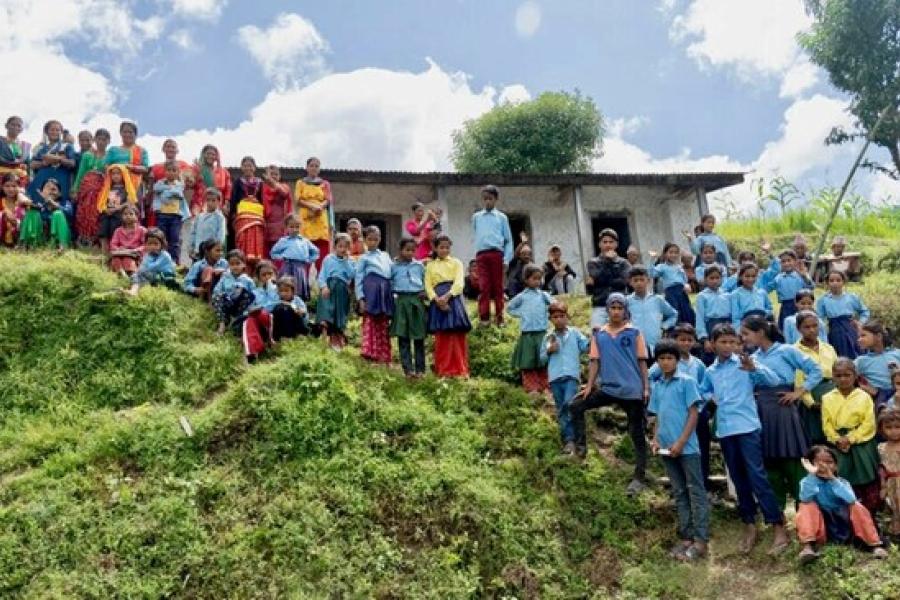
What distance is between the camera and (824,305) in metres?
8.52

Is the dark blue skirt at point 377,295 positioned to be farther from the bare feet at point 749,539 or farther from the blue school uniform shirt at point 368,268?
the bare feet at point 749,539

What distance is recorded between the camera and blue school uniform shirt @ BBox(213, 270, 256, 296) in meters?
8.53

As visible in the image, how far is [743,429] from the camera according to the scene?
6.28 m

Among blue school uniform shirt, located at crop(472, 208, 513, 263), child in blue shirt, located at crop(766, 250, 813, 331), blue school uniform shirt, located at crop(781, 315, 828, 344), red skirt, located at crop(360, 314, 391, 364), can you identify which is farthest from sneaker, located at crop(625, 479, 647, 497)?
blue school uniform shirt, located at crop(472, 208, 513, 263)

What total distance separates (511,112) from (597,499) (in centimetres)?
1876

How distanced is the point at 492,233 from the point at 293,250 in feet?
7.46

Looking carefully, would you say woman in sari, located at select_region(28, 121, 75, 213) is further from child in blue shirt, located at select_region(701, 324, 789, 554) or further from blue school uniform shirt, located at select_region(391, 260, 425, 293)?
child in blue shirt, located at select_region(701, 324, 789, 554)

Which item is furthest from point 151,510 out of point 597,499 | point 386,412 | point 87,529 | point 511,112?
point 511,112

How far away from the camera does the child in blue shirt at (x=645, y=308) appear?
26.2ft

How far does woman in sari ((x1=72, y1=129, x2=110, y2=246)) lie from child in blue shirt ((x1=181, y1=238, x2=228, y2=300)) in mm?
2161

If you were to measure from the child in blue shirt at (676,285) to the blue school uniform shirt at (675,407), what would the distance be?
279 centimetres

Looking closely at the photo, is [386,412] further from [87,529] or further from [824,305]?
[824,305]

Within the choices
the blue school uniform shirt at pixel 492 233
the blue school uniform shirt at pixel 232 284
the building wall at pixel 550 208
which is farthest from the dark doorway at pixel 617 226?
the blue school uniform shirt at pixel 232 284

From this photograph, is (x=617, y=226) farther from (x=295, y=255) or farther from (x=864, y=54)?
(x=295, y=255)
